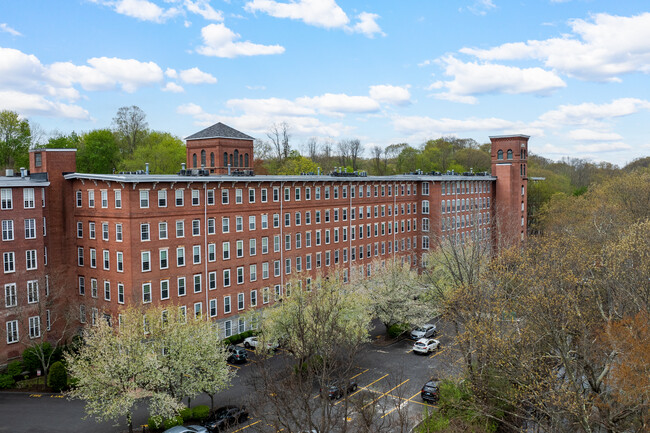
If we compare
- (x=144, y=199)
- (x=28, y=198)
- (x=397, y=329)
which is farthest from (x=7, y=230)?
(x=397, y=329)

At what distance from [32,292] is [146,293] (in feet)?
33.7

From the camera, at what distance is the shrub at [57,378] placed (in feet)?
126

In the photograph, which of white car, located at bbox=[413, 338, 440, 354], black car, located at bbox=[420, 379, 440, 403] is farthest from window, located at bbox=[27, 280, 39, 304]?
white car, located at bbox=[413, 338, 440, 354]

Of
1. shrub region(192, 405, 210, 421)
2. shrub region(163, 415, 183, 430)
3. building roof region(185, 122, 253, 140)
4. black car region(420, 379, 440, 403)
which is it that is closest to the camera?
shrub region(163, 415, 183, 430)

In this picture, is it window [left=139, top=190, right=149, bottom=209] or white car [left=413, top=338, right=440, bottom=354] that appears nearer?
window [left=139, top=190, right=149, bottom=209]

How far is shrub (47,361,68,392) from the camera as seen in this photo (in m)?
38.4

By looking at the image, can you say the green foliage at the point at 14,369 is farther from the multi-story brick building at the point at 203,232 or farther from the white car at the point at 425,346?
the white car at the point at 425,346

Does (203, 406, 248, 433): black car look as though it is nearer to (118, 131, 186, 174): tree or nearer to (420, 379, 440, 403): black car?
(420, 379, 440, 403): black car

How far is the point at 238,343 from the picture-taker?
1887 inches

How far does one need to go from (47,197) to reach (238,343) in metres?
21.9

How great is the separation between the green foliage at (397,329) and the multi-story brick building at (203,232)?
750 cm

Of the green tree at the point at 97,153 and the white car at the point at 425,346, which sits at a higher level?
the green tree at the point at 97,153

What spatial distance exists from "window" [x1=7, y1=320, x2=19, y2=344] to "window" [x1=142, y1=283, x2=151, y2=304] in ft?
36.2

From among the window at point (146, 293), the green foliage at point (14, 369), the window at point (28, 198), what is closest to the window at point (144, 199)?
the window at point (146, 293)
